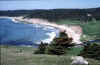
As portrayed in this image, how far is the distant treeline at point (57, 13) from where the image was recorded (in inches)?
106

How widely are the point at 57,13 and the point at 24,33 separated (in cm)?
52

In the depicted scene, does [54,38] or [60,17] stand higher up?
[60,17]

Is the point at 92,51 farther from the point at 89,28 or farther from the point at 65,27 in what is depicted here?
the point at 65,27

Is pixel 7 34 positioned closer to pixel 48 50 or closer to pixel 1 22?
pixel 1 22

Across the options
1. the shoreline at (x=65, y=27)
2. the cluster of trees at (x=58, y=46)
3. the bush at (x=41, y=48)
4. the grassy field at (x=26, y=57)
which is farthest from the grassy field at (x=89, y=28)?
the bush at (x=41, y=48)

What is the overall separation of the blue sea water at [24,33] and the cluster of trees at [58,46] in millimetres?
67

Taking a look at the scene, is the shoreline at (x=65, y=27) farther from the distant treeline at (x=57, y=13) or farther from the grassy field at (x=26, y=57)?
the grassy field at (x=26, y=57)

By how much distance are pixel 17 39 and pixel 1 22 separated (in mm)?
321

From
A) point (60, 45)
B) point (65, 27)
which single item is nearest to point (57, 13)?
point (65, 27)

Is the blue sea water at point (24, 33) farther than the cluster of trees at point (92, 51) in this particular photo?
Yes

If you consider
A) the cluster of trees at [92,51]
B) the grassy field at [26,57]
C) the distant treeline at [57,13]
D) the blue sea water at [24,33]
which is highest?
the distant treeline at [57,13]

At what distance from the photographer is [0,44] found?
2797 mm

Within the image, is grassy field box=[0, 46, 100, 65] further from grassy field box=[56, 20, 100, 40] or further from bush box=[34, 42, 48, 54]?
grassy field box=[56, 20, 100, 40]

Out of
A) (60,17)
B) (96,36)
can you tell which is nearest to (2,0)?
(60,17)
